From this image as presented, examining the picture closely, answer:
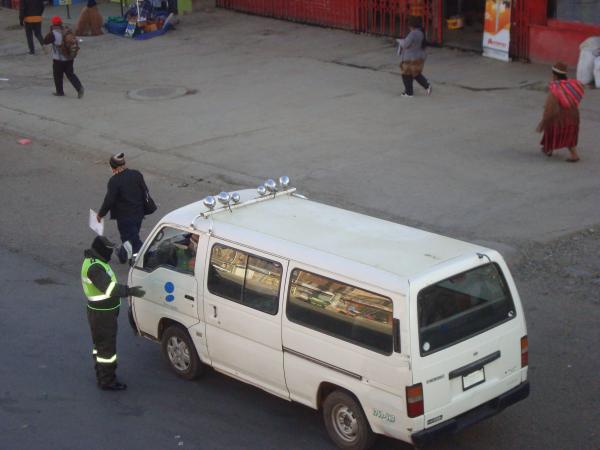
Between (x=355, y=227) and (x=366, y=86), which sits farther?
(x=366, y=86)

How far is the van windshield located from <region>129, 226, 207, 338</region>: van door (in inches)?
90.1

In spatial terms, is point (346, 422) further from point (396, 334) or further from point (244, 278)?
point (244, 278)

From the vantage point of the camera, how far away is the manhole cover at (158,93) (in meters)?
20.8

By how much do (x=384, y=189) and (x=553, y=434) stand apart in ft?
22.2

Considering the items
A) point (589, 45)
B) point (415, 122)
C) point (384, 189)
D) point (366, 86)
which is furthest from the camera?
point (366, 86)

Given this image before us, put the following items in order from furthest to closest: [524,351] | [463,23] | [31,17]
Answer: [31,17] → [463,23] → [524,351]

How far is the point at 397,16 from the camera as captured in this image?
24.2 m

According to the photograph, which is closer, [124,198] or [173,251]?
[173,251]

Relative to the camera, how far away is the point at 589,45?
1941 cm

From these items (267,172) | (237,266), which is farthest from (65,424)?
(267,172)

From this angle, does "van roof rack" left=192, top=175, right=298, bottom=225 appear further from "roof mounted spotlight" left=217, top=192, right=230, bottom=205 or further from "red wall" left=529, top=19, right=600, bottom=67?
"red wall" left=529, top=19, right=600, bottom=67

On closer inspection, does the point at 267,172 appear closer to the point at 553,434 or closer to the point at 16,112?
the point at 16,112

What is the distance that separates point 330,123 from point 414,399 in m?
11.4

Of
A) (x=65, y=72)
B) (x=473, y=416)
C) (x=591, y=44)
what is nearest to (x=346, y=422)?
(x=473, y=416)
